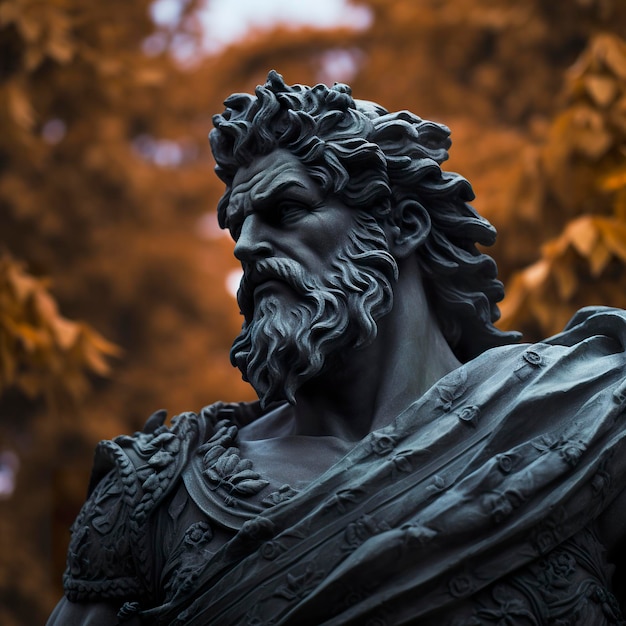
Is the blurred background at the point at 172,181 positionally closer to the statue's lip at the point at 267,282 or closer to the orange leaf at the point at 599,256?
the orange leaf at the point at 599,256

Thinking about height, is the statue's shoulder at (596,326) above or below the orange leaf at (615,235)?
below

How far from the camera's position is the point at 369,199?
10.6 ft

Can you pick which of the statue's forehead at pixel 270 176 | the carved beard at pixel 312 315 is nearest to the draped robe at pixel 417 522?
the carved beard at pixel 312 315

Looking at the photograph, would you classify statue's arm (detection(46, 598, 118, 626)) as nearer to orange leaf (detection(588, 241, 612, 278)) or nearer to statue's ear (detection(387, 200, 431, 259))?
statue's ear (detection(387, 200, 431, 259))

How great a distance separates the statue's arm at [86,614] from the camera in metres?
3.09

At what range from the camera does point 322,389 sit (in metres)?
3.25

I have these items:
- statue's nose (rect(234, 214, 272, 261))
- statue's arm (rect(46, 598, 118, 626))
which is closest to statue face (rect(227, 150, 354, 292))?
statue's nose (rect(234, 214, 272, 261))

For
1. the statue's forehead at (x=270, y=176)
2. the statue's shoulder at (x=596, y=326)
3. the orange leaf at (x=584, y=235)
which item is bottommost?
the statue's shoulder at (x=596, y=326)

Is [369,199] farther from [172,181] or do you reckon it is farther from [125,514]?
[172,181]

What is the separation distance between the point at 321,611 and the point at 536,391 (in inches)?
26.5

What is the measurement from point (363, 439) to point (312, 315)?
1.03ft

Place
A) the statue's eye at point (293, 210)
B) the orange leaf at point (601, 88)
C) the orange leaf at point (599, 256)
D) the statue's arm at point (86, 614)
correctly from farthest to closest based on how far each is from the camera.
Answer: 1. the orange leaf at point (601, 88)
2. the orange leaf at point (599, 256)
3. the statue's eye at point (293, 210)
4. the statue's arm at point (86, 614)

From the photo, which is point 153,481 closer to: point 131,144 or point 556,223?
point 556,223

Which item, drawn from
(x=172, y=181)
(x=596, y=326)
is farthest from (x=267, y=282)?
(x=172, y=181)
